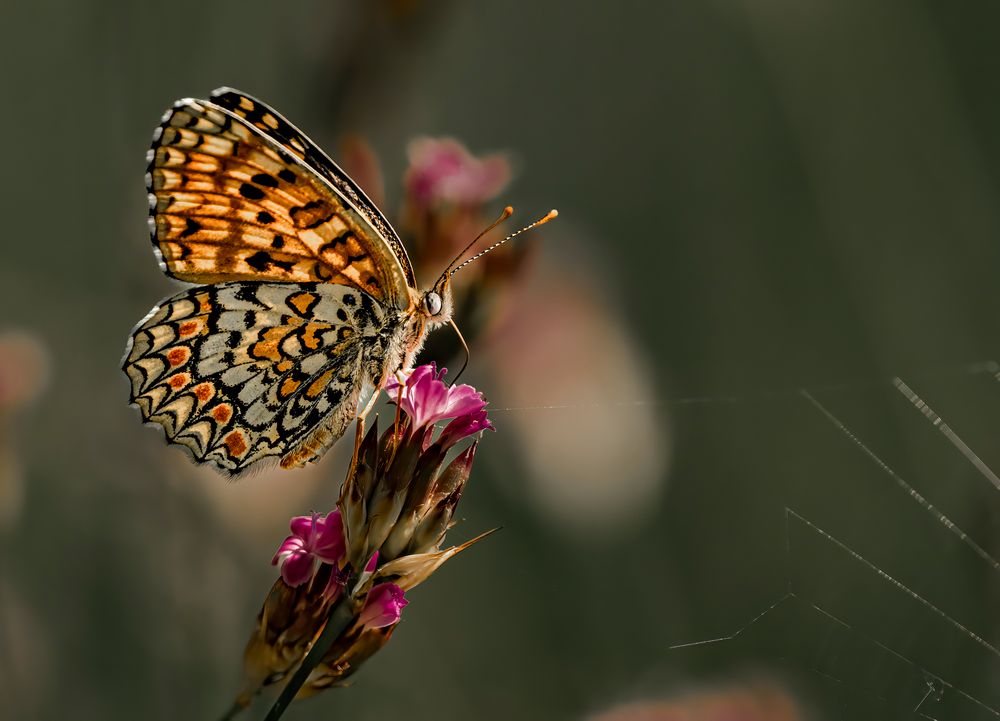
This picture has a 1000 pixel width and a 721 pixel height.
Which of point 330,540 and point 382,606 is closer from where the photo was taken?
point 382,606

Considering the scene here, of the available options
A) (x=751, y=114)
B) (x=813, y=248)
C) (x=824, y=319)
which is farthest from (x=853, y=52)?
(x=824, y=319)

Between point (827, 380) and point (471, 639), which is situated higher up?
point (827, 380)

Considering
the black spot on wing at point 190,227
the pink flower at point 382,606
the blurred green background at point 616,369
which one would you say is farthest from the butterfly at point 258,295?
the blurred green background at point 616,369

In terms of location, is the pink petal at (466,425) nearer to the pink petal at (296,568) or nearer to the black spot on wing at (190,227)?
the pink petal at (296,568)

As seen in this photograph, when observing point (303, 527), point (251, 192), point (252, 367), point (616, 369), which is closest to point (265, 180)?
point (251, 192)

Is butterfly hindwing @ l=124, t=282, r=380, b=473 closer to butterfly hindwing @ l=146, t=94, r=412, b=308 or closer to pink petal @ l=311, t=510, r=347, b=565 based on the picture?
butterfly hindwing @ l=146, t=94, r=412, b=308

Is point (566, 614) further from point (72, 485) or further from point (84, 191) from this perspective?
point (84, 191)

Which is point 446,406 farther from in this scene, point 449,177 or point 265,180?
point 449,177
